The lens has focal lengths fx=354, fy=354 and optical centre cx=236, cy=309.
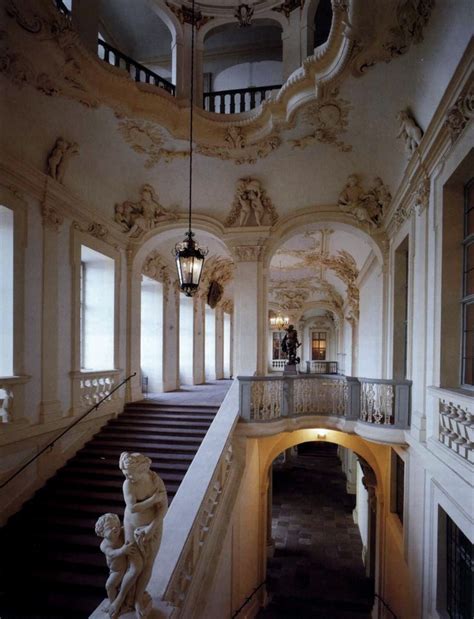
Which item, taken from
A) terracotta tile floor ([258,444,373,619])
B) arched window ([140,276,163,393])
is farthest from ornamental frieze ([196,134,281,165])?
terracotta tile floor ([258,444,373,619])

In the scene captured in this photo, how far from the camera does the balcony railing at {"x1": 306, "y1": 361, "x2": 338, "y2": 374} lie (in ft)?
76.4

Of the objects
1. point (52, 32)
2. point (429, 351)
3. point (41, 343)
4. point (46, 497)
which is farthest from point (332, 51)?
point (46, 497)

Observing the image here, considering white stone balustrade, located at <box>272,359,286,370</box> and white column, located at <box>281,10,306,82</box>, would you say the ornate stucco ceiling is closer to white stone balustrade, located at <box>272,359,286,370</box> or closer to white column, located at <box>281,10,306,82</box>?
white column, located at <box>281,10,306,82</box>

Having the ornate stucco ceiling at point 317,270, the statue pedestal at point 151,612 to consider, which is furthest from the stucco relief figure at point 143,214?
the statue pedestal at point 151,612

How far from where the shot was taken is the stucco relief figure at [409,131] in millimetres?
5098

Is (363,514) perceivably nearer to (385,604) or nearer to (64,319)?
(385,604)

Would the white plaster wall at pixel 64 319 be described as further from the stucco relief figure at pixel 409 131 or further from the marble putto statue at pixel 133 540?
the stucco relief figure at pixel 409 131

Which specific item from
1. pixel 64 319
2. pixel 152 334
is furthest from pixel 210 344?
pixel 64 319

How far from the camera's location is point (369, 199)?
7746 millimetres

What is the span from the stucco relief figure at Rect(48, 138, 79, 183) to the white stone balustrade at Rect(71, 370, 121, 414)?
3.62m

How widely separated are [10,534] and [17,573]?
701 mm

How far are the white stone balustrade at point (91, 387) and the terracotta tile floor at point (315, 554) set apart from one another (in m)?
5.95

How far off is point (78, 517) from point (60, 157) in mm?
5831

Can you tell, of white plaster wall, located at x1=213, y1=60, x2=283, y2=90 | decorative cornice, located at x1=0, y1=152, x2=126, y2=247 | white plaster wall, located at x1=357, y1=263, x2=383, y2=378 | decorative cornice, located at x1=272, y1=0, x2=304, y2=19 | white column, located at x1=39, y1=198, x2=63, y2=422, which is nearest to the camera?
decorative cornice, located at x1=0, y1=152, x2=126, y2=247
